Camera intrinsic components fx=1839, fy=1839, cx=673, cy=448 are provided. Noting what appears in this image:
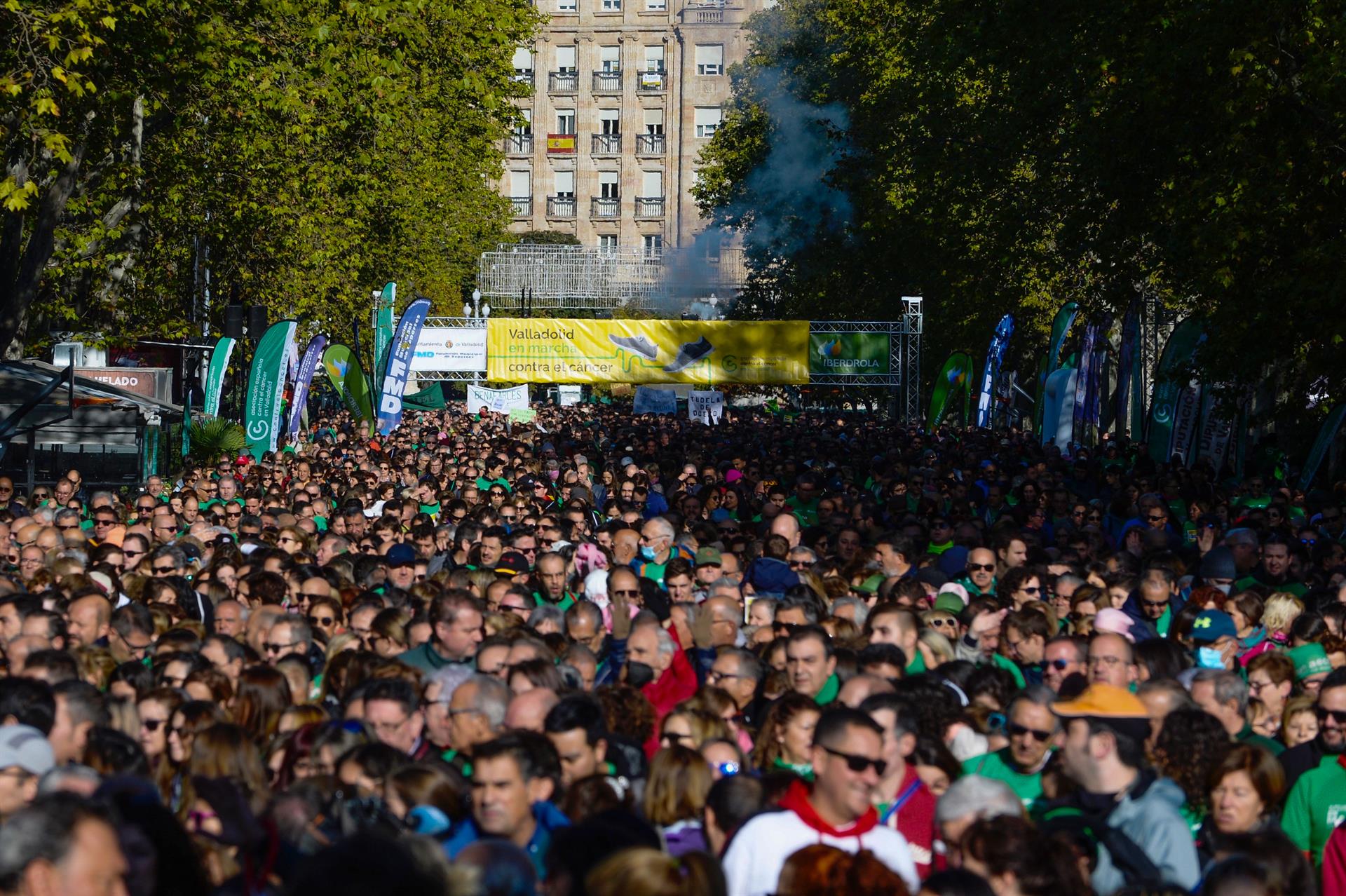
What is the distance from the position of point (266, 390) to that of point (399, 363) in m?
3.63

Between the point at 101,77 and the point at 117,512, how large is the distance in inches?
208

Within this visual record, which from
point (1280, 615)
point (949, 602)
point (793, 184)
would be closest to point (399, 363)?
point (949, 602)

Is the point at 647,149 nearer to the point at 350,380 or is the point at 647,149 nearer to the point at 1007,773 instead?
the point at 350,380

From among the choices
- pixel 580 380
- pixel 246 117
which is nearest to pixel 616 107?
pixel 580 380

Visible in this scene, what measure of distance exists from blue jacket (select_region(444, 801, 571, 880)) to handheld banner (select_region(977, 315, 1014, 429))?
79.4ft

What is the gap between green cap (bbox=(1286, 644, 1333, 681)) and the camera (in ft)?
26.7

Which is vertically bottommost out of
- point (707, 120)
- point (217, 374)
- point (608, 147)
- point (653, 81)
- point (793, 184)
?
point (217, 374)

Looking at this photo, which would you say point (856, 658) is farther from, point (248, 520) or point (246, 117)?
point (246, 117)

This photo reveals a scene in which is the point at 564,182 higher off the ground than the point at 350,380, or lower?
higher

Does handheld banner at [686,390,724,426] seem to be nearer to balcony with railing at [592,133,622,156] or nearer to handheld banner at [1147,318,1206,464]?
handheld banner at [1147,318,1206,464]

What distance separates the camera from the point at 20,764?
5531 millimetres

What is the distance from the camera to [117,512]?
16.4 metres

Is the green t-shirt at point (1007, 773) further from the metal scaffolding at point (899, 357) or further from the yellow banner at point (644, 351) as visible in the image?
the yellow banner at point (644, 351)

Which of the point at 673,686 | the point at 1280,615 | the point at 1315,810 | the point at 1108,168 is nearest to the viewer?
the point at 1315,810
